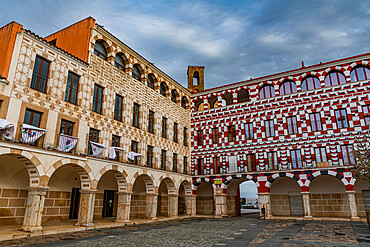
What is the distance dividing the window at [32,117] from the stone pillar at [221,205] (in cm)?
1526

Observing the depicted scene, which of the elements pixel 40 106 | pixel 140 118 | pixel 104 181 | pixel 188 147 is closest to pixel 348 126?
pixel 188 147

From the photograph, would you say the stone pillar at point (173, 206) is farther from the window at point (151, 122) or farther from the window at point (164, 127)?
the window at point (151, 122)

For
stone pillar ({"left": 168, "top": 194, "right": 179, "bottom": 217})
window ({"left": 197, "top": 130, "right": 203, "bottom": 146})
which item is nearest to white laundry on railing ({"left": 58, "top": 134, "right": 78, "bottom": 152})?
stone pillar ({"left": 168, "top": 194, "right": 179, "bottom": 217})

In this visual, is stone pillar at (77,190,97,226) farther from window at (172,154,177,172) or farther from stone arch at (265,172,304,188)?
stone arch at (265,172,304,188)

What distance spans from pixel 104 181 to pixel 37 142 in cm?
660

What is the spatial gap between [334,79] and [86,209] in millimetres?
19802

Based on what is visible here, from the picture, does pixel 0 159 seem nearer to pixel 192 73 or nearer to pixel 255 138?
pixel 255 138

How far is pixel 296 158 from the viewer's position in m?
20.6

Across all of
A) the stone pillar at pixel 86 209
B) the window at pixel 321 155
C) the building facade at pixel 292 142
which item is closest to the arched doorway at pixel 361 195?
the building facade at pixel 292 142

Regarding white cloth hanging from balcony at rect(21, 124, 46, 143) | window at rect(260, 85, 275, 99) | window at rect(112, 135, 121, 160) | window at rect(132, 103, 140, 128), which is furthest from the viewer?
window at rect(260, 85, 275, 99)

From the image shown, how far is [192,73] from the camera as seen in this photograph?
1302 inches

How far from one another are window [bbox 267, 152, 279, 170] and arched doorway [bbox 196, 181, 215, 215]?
255 inches

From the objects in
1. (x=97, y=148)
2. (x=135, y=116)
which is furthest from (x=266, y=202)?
(x=97, y=148)

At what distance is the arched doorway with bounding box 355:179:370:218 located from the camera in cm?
1911
